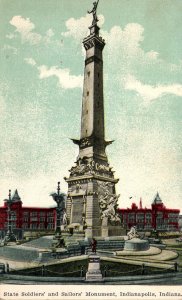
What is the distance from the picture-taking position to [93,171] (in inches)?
1149

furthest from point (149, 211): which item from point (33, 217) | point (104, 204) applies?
point (104, 204)

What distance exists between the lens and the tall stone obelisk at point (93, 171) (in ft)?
92.3

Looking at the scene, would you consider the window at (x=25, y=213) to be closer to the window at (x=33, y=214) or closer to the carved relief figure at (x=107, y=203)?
the window at (x=33, y=214)

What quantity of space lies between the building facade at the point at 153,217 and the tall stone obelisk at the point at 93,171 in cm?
1808

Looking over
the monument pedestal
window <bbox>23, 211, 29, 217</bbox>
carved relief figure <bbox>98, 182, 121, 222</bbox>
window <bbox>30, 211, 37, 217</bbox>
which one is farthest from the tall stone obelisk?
window <bbox>30, 211, 37, 217</bbox>

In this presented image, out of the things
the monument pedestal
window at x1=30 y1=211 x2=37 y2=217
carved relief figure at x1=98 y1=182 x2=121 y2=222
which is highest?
carved relief figure at x1=98 y1=182 x2=121 y2=222

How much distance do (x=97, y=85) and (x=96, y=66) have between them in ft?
6.52

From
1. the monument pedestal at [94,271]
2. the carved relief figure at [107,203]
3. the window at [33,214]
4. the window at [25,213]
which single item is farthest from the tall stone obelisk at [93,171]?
the window at [33,214]

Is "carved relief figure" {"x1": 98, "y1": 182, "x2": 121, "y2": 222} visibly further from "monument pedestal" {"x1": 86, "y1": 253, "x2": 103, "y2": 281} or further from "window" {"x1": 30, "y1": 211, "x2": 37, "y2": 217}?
"window" {"x1": 30, "y1": 211, "x2": 37, "y2": 217}

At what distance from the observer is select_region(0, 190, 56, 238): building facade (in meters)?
42.0

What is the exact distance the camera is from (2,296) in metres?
13.7

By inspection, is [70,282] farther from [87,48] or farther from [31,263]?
[87,48]

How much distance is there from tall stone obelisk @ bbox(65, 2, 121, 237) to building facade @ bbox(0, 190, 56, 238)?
14283 mm

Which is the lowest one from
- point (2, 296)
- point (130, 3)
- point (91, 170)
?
point (2, 296)
